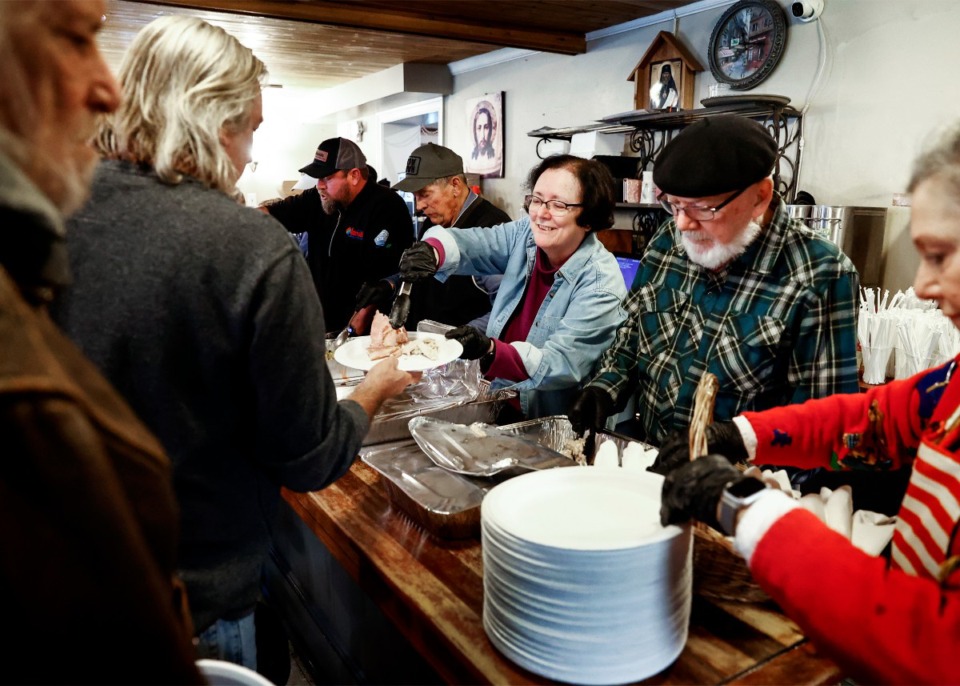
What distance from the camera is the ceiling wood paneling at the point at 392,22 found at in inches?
177

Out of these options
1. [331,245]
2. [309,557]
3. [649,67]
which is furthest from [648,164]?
[309,557]

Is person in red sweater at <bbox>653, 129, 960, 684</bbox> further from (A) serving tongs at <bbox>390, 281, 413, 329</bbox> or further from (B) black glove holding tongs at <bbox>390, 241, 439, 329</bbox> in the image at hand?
(B) black glove holding tongs at <bbox>390, 241, 439, 329</bbox>

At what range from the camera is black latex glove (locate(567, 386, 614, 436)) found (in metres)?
1.77

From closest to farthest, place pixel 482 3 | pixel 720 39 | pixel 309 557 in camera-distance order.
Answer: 1. pixel 309 557
2. pixel 720 39
3. pixel 482 3

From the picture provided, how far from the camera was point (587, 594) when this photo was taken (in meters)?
0.90

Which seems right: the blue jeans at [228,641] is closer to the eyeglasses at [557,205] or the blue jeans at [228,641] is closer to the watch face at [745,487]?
the watch face at [745,487]

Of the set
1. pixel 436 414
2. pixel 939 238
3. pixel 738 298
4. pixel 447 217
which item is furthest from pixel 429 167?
pixel 939 238

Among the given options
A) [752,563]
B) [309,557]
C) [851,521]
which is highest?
[752,563]

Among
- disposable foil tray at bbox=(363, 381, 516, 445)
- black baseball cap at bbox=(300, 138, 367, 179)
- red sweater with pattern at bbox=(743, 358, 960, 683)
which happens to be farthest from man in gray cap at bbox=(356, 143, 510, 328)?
red sweater with pattern at bbox=(743, 358, 960, 683)

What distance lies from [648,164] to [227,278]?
438 centimetres

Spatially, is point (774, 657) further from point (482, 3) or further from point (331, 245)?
point (482, 3)

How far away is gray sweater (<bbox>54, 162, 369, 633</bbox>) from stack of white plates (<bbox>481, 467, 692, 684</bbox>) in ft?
1.20

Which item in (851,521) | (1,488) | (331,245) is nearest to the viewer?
(1,488)

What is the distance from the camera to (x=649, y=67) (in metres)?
4.94
